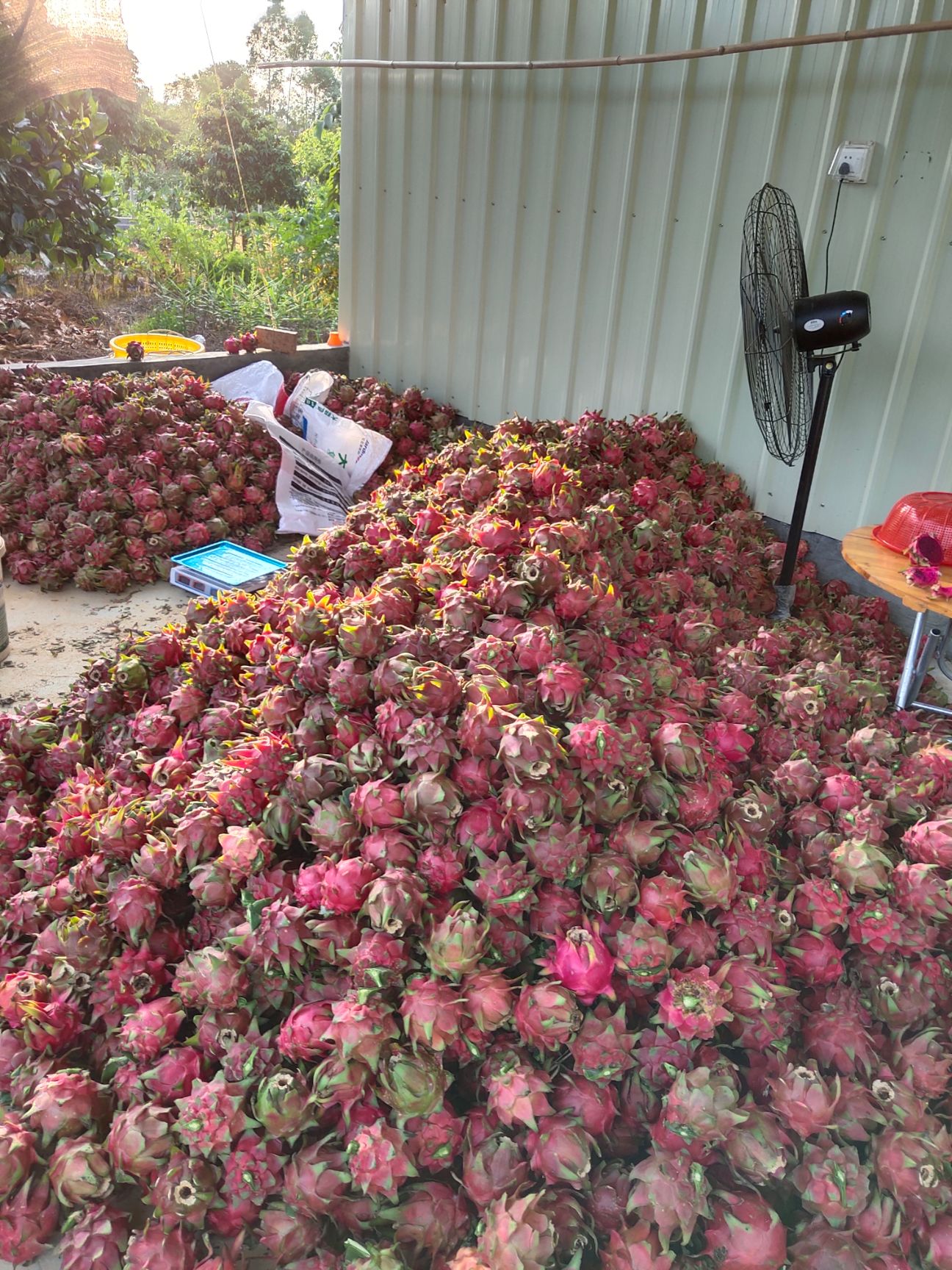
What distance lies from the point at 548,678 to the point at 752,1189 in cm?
69

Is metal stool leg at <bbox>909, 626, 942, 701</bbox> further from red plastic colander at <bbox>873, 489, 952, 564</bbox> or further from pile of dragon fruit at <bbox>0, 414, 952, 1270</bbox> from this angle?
pile of dragon fruit at <bbox>0, 414, 952, 1270</bbox>

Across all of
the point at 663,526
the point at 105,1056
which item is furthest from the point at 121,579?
the point at 105,1056

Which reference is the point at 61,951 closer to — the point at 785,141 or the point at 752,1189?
the point at 752,1189

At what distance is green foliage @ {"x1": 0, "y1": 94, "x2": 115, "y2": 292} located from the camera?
5293mm

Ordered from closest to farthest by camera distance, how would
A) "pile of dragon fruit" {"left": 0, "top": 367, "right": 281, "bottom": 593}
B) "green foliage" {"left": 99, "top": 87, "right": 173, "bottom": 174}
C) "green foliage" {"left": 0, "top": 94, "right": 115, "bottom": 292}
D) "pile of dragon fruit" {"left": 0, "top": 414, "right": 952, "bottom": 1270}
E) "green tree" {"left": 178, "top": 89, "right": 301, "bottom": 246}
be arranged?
"pile of dragon fruit" {"left": 0, "top": 414, "right": 952, "bottom": 1270}
"pile of dragon fruit" {"left": 0, "top": 367, "right": 281, "bottom": 593}
"green foliage" {"left": 0, "top": 94, "right": 115, "bottom": 292}
"green foliage" {"left": 99, "top": 87, "right": 173, "bottom": 174}
"green tree" {"left": 178, "top": 89, "right": 301, "bottom": 246}

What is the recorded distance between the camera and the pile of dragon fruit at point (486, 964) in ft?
3.30

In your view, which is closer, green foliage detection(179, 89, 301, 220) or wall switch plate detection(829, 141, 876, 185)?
wall switch plate detection(829, 141, 876, 185)

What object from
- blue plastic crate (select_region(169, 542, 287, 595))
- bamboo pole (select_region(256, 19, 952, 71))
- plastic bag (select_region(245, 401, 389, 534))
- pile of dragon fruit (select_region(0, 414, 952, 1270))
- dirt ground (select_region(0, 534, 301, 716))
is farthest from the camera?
plastic bag (select_region(245, 401, 389, 534))

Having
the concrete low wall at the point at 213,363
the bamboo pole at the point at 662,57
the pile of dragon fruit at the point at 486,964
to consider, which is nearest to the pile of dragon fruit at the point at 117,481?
the concrete low wall at the point at 213,363

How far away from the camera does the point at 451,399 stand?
5.00m

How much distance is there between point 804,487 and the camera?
9.11ft

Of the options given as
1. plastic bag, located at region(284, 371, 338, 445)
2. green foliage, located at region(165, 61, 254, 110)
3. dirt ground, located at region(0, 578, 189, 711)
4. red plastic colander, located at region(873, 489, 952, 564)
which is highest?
green foliage, located at region(165, 61, 254, 110)

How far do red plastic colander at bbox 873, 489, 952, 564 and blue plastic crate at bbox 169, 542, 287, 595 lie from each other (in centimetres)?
227

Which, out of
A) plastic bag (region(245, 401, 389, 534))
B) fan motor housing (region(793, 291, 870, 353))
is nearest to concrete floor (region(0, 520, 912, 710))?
plastic bag (region(245, 401, 389, 534))
